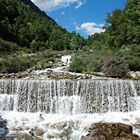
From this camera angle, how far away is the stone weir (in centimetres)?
2141

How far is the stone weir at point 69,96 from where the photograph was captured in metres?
21.4

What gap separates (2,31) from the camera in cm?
6738

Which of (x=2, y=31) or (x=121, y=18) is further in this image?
(x=2, y=31)

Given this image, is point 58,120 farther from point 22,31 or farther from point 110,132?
point 22,31

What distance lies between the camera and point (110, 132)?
16766 millimetres

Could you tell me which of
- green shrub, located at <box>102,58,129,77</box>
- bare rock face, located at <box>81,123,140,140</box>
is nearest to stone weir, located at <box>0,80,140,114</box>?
bare rock face, located at <box>81,123,140,140</box>

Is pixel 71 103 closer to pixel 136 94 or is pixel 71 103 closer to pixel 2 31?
pixel 136 94

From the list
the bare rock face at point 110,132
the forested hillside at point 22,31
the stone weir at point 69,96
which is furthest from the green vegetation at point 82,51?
the bare rock face at point 110,132

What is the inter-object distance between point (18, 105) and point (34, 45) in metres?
48.3

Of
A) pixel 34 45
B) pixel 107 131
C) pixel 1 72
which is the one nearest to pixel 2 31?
pixel 34 45

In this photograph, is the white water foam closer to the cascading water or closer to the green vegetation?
the cascading water

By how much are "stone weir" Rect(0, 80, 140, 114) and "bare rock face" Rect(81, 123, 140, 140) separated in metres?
3.72

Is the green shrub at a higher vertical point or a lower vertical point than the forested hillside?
lower

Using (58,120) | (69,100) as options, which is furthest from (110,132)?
(69,100)
